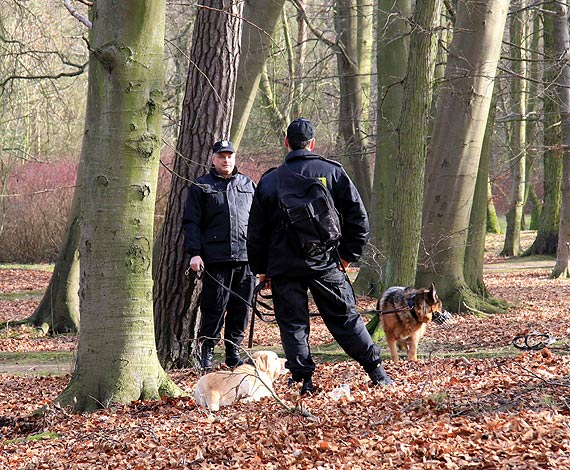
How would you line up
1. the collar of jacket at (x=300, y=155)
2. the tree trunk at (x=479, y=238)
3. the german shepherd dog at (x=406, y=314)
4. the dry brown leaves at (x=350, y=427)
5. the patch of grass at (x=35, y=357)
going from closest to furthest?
the dry brown leaves at (x=350, y=427)
the collar of jacket at (x=300, y=155)
the german shepherd dog at (x=406, y=314)
the patch of grass at (x=35, y=357)
the tree trunk at (x=479, y=238)

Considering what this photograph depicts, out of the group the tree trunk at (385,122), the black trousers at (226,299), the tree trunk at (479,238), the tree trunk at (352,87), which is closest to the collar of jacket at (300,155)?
the black trousers at (226,299)

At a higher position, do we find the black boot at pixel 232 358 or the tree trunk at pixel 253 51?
the tree trunk at pixel 253 51

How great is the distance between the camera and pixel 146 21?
6.31m

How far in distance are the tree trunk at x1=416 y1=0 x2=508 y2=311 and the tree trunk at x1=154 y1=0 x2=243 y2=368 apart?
4.36 m

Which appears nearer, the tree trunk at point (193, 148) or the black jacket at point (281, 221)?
the black jacket at point (281, 221)

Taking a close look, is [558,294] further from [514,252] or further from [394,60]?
[514,252]

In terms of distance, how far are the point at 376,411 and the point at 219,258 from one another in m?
2.94

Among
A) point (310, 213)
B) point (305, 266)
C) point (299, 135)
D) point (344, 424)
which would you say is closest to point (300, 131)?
point (299, 135)

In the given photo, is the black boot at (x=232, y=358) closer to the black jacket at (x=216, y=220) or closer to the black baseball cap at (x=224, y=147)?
the black jacket at (x=216, y=220)

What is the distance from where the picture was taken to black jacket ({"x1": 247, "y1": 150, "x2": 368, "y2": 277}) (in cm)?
643

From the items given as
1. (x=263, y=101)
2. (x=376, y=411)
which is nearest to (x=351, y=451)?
(x=376, y=411)

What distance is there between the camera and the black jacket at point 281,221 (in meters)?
6.43

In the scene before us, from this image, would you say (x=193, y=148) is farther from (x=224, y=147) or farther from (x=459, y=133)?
(x=459, y=133)

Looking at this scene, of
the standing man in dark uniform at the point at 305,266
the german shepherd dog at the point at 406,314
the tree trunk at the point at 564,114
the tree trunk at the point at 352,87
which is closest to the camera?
the standing man in dark uniform at the point at 305,266
